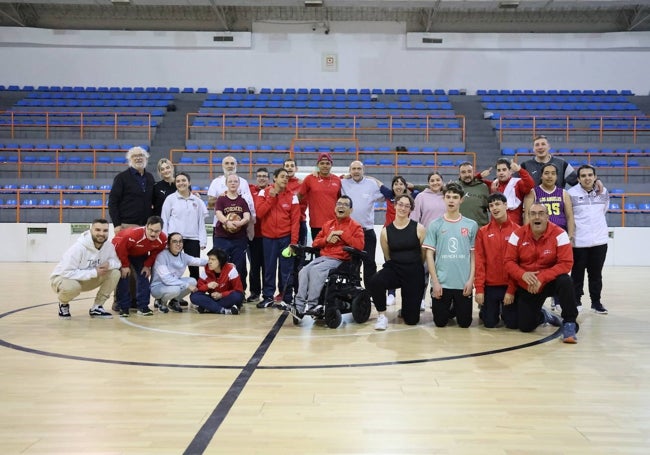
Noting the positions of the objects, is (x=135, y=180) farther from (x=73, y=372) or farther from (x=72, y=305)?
(x=73, y=372)

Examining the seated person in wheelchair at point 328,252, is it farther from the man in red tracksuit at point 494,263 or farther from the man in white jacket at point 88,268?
the man in white jacket at point 88,268

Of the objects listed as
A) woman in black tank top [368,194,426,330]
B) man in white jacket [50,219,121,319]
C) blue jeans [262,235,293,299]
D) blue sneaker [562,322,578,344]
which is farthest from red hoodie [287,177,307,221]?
blue sneaker [562,322,578,344]

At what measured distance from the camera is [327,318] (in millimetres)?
4863

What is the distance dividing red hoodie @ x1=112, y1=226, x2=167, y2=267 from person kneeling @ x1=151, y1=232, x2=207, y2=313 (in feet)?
0.55

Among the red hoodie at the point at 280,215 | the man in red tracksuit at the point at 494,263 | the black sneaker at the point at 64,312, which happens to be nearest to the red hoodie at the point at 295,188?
the red hoodie at the point at 280,215

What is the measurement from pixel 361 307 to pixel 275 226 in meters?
1.43

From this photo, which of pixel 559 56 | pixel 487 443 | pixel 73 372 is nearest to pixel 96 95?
pixel 559 56

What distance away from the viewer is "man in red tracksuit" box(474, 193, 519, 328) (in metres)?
4.86

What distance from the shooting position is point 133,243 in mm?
5461

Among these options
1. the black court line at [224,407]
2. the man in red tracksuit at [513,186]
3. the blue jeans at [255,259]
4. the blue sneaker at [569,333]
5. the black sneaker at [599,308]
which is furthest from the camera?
the blue jeans at [255,259]

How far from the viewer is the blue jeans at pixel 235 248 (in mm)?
6016

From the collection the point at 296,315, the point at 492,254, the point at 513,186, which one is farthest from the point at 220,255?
the point at 513,186

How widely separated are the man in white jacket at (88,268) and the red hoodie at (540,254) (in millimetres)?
3537

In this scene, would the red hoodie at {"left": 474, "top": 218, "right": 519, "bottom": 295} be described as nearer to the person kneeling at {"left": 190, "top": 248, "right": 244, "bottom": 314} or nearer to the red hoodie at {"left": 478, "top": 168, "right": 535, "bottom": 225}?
the red hoodie at {"left": 478, "top": 168, "right": 535, "bottom": 225}
